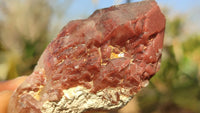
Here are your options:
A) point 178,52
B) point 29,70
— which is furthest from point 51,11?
point 178,52

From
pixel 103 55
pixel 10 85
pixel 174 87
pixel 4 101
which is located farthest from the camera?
pixel 174 87

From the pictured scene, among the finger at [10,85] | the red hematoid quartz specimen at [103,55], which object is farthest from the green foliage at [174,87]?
the red hematoid quartz specimen at [103,55]

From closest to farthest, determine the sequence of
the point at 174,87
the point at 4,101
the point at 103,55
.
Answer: the point at 103,55, the point at 4,101, the point at 174,87

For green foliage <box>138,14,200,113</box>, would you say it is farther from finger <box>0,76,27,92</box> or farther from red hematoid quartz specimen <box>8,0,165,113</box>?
red hematoid quartz specimen <box>8,0,165,113</box>

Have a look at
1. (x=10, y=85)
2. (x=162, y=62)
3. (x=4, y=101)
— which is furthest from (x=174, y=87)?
(x=4, y=101)

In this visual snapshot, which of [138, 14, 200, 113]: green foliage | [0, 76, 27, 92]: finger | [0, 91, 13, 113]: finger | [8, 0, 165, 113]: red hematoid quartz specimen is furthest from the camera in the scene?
[138, 14, 200, 113]: green foliage

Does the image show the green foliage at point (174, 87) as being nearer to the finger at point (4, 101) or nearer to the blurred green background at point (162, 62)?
the blurred green background at point (162, 62)

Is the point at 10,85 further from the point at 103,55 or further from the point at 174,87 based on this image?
the point at 174,87

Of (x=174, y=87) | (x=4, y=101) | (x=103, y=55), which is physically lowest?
(x=174, y=87)

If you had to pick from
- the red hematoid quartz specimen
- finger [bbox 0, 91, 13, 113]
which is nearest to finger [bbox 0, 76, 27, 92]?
finger [bbox 0, 91, 13, 113]

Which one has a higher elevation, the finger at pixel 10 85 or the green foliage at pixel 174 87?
the finger at pixel 10 85
